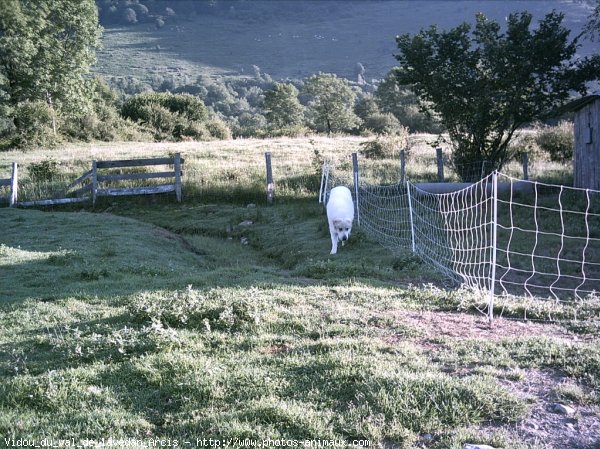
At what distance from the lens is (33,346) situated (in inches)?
222

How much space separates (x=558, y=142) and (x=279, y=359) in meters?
24.3

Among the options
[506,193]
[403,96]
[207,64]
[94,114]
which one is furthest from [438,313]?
[207,64]

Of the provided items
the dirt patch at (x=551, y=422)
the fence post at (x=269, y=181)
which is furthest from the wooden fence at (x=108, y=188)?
the dirt patch at (x=551, y=422)

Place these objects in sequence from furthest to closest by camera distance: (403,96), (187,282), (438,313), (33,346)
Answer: (403,96) < (187,282) < (438,313) < (33,346)

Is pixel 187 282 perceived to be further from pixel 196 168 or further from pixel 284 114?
pixel 284 114

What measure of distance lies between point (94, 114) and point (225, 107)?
180ft

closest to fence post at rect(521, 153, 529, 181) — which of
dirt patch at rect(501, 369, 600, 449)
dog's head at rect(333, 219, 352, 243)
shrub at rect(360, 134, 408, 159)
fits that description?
dog's head at rect(333, 219, 352, 243)

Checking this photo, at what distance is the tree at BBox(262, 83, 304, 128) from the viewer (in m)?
59.8

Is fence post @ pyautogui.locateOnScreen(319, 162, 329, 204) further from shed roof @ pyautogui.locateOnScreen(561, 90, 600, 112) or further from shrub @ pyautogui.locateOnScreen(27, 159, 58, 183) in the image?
shrub @ pyautogui.locateOnScreen(27, 159, 58, 183)

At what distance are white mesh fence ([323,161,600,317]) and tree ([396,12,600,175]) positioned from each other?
1.81 metres

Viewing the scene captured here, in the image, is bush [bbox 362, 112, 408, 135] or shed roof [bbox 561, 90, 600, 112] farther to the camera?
bush [bbox 362, 112, 408, 135]

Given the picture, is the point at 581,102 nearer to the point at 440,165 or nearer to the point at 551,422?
the point at 440,165

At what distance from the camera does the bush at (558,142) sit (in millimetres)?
24750

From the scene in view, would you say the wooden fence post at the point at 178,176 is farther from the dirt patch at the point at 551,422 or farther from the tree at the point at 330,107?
the tree at the point at 330,107
